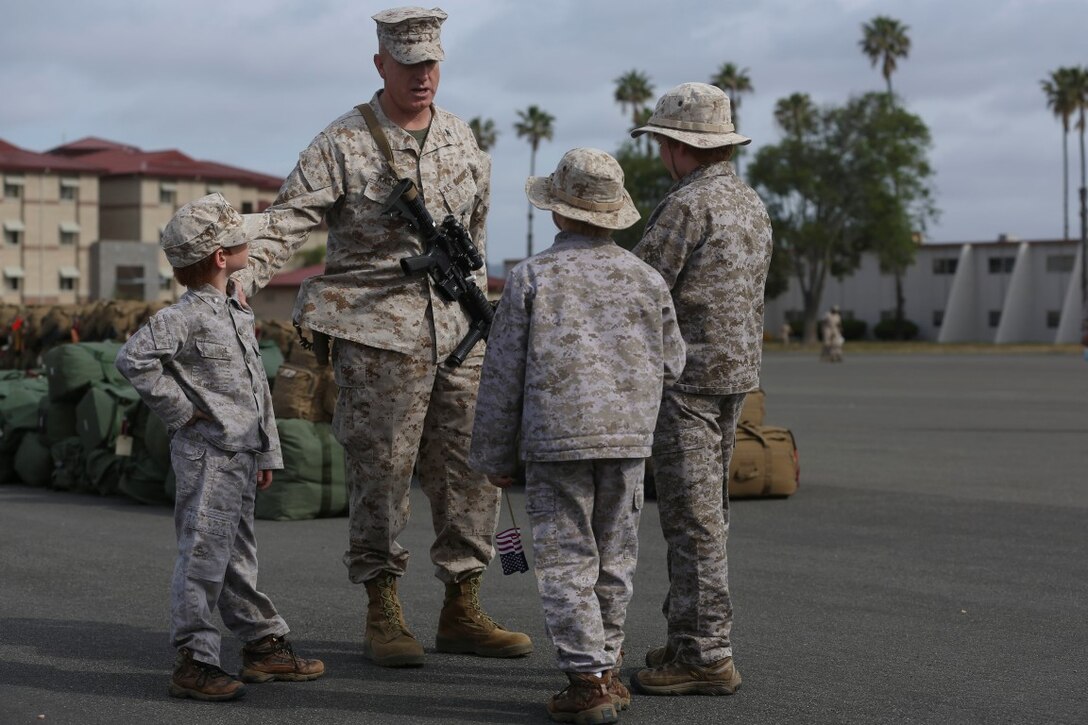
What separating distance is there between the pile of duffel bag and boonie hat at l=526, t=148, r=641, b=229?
5726mm

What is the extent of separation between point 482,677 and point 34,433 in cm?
842

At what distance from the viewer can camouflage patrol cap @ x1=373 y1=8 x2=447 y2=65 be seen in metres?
6.09

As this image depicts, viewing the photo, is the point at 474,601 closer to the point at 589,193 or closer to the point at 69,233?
the point at 589,193

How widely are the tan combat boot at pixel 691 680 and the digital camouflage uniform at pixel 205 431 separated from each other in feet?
4.89

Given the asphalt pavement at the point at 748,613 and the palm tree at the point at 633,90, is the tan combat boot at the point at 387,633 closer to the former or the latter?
the asphalt pavement at the point at 748,613

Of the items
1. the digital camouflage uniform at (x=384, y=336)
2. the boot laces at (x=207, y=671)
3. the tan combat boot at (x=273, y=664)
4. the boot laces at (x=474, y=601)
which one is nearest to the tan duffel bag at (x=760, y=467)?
the boot laces at (x=474, y=601)

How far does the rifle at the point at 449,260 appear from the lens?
6078 mm

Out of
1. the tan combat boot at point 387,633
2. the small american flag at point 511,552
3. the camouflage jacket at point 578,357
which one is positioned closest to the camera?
the camouflage jacket at point 578,357

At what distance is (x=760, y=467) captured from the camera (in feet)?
38.6

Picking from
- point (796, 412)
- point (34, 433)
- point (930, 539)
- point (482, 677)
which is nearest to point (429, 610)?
point (482, 677)

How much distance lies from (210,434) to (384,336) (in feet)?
2.80

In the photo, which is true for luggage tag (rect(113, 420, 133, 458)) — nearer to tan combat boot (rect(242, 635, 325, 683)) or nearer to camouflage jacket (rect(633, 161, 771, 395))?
tan combat boot (rect(242, 635, 325, 683))

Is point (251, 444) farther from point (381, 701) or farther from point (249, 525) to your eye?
point (381, 701)

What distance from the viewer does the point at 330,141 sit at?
246 inches
